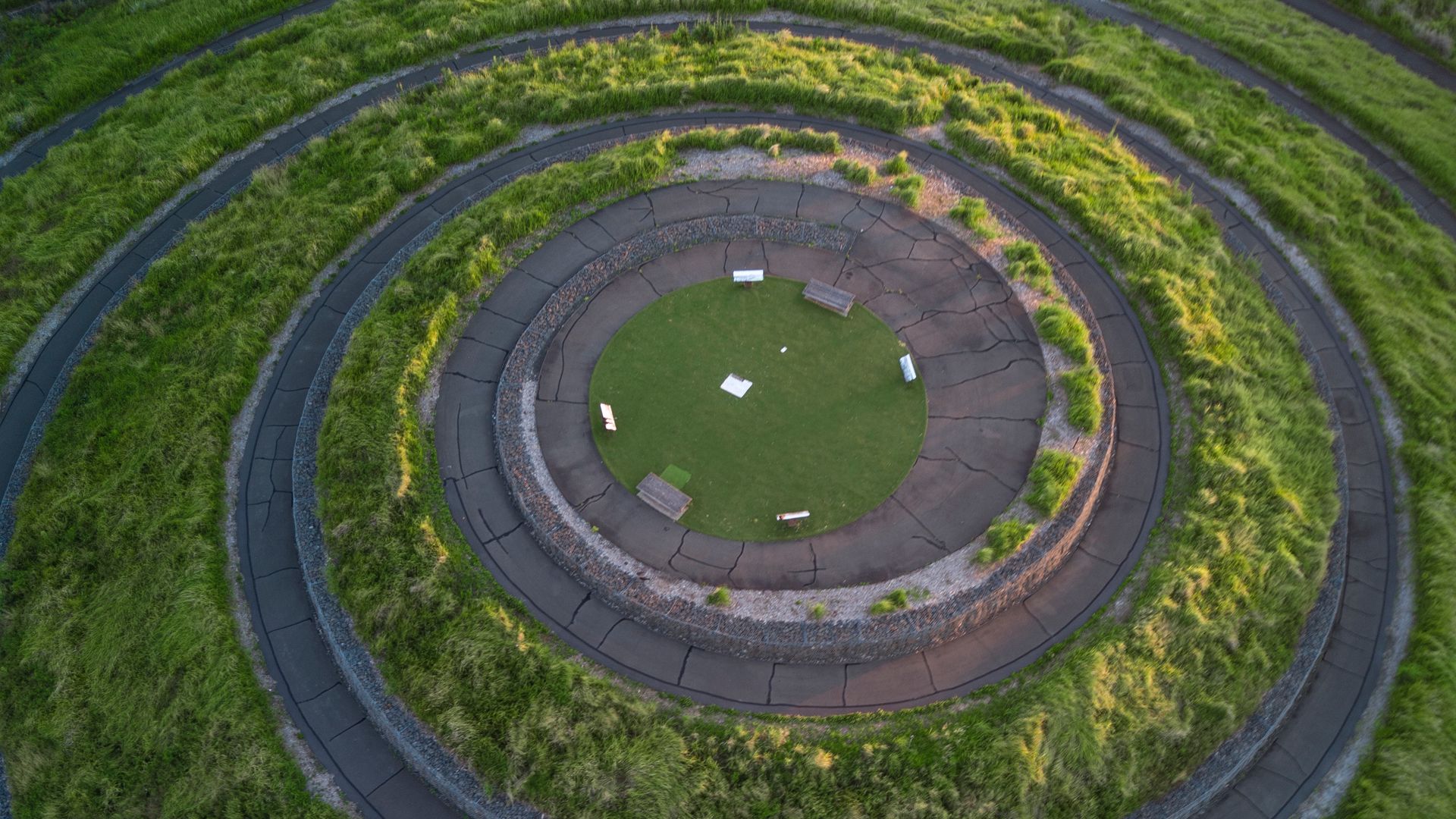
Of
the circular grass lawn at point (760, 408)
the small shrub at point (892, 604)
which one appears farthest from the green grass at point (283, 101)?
the small shrub at point (892, 604)

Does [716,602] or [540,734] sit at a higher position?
[716,602]

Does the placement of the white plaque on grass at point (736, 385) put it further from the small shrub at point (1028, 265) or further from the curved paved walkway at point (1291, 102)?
the curved paved walkway at point (1291, 102)

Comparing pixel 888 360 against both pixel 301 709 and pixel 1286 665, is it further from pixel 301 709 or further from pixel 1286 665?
pixel 301 709

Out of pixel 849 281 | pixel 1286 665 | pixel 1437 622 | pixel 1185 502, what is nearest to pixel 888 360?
pixel 849 281

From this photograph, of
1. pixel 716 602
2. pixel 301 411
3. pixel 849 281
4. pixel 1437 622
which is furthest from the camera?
pixel 849 281

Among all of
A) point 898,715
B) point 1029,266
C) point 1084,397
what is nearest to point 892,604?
point 898,715

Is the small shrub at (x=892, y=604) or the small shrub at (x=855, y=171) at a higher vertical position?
the small shrub at (x=855, y=171)
